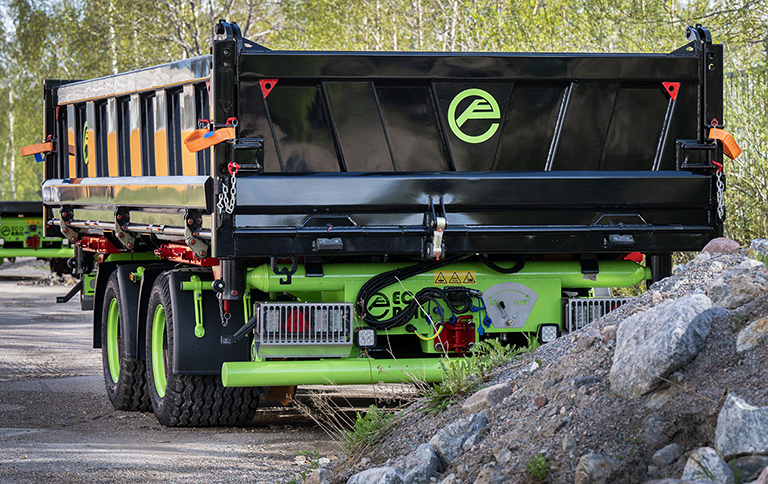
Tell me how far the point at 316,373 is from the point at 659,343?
2.56m

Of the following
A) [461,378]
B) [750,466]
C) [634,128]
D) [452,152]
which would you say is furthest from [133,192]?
[750,466]

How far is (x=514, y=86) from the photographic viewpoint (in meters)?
6.51

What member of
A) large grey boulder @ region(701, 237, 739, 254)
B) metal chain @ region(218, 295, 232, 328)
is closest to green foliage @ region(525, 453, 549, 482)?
large grey boulder @ region(701, 237, 739, 254)

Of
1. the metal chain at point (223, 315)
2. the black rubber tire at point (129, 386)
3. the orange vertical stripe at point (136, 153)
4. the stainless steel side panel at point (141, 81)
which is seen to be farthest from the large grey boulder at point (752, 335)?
the black rubber tire at point (129, 386)

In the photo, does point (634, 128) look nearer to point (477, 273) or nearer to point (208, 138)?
point (477, 273)

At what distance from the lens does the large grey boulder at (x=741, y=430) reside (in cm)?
363

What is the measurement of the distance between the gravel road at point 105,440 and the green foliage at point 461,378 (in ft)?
2.98

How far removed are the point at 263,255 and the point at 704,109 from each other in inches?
117

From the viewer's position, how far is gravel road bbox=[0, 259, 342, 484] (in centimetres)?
570

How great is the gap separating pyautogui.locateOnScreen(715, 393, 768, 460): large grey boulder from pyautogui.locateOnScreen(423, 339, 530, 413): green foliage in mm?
1656

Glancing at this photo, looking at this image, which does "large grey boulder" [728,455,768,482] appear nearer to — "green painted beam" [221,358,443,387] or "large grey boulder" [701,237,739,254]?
"large grey boulder" [701,237,739,254]

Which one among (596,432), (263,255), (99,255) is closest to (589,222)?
(263,255)

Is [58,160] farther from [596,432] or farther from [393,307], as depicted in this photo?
[596,432]

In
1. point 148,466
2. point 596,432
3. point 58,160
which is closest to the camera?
point 596,432
